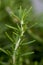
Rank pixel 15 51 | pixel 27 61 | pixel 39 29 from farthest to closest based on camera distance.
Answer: pixel 39 29 < pixel 27 61 < pixel 15 51

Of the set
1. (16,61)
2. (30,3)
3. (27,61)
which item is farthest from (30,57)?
(30,3)

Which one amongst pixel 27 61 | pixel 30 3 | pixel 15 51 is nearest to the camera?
pixel 15 51

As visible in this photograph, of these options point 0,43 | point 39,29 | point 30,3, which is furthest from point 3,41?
point 30,3

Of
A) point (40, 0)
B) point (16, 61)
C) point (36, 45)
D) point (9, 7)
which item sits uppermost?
point (40, 0)

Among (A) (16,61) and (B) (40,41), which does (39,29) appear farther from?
(A) (16,61)

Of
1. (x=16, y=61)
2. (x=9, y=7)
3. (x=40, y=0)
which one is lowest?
(x=16, y=61)

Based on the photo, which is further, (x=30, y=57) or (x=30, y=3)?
(x=30, y=3)

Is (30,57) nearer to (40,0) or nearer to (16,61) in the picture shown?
(16,61)

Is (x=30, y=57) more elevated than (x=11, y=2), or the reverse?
(x=11, y=2)

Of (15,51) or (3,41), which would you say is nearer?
(15,51)
